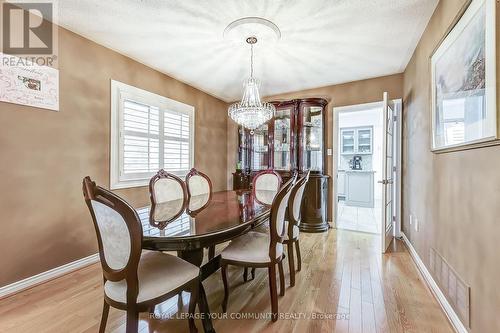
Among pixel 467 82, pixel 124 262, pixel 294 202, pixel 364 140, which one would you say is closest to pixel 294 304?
pixel 294 202

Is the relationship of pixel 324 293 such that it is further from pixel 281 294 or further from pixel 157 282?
pixel 157 282

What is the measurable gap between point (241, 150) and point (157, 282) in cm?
354

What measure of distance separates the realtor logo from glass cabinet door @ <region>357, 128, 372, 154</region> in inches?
260

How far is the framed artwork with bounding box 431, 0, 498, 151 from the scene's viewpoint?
1171mm

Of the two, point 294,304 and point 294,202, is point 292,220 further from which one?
point 294,304

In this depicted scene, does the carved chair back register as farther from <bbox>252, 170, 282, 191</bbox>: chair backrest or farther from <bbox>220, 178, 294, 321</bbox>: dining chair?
<bbox>252, 170, 282, 191</bbox>: chair backrest

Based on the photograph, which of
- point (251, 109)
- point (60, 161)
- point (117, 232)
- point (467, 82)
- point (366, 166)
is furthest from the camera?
point (366, 166)

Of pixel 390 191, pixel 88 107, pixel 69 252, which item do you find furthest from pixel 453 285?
pixel 88 107

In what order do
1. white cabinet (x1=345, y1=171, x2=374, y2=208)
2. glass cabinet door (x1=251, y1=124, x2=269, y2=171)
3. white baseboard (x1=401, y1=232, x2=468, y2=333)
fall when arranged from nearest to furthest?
white baseboard (x1=401, y1=232, x2=468, y2=333) < glass cabinet door (x1=251, y1=124, x2=269, y2=171) < white cabinet (x1=345, y1=171, x2=374, y2=208)

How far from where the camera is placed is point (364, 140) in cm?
637

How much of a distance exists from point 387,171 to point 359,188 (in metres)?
3.21

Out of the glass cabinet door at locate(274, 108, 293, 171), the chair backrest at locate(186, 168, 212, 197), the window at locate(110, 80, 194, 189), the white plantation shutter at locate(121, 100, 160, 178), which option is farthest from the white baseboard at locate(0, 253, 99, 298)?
the glass cabinet door at locate(274, 108, 293, 171)

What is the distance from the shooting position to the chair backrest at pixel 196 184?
287cm

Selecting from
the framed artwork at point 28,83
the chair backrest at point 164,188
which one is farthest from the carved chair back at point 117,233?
the framed artwork at point 28,83
